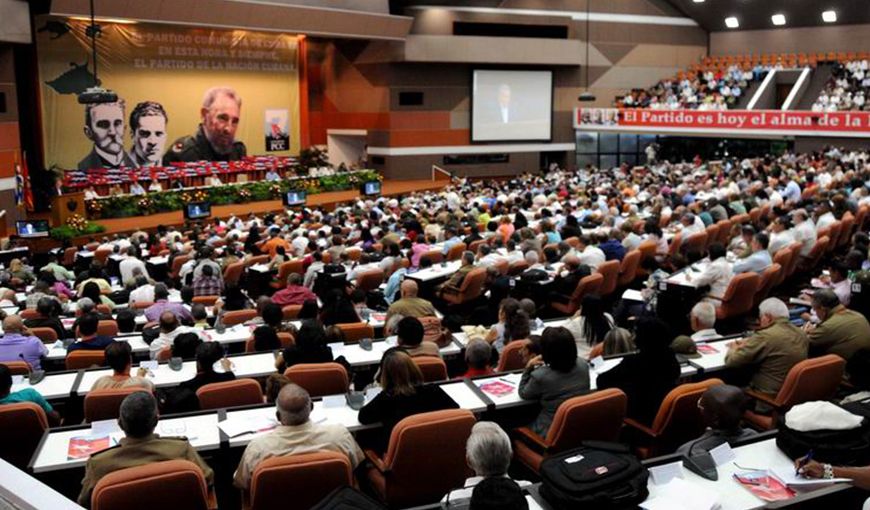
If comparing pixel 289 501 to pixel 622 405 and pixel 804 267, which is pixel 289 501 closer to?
pixel 622 405

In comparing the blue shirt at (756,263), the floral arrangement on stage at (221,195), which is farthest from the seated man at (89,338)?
the floral arrangement on stage at (221,195)

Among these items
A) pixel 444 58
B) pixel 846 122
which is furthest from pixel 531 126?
pixel 846 122

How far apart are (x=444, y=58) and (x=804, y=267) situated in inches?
744

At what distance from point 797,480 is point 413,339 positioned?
3176 millimetres

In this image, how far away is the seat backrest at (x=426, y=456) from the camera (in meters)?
4.58

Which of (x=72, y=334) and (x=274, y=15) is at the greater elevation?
(x=274, y=15)

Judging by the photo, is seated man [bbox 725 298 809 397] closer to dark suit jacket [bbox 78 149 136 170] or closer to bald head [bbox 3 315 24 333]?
bald head [bbox 3 315 24 333]

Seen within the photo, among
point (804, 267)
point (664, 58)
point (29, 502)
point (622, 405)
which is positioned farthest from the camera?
point (664, 58)

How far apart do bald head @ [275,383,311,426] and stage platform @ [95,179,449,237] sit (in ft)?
50.7

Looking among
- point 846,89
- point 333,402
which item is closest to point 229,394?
point 333,402

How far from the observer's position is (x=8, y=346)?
6871 millimetres

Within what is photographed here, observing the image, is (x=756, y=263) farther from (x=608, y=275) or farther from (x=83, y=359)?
(x=83, y=359)

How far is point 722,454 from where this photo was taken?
428 cm

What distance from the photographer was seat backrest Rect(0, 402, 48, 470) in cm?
500
